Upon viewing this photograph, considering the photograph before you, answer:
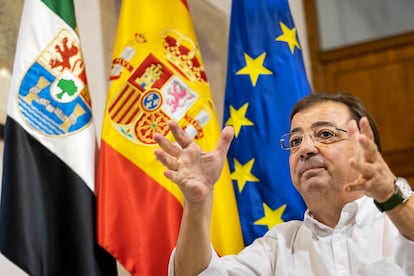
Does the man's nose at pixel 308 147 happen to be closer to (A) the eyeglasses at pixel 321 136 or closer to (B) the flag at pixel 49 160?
(A) the eyeglasses at pixel 321 136

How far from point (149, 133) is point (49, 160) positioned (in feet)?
1.08

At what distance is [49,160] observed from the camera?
200 cm

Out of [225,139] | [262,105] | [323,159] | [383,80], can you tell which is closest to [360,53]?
[383,80]

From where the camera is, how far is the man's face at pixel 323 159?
1.77m

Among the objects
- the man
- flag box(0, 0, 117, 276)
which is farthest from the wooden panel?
flag box(0, 0, 117, 276)

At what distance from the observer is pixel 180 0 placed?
7.82 feet

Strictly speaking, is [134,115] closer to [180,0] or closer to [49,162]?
[49,162]

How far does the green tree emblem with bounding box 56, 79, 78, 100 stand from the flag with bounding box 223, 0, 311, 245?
704 mm

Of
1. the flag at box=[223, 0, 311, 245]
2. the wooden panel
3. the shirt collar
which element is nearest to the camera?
the shirt collar

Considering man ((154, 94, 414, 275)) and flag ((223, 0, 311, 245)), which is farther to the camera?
flag ((223, 0, 311, 245))

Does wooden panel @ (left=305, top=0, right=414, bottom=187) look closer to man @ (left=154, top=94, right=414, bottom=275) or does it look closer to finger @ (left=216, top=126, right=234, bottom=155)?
man @ (left=154, top=94, right=414, bottom=275)

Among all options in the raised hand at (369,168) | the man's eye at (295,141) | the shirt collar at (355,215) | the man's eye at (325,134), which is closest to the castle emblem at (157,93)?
the man's eye at (295,141)

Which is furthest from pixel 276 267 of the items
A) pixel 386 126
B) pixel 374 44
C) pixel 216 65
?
pixel 374 44

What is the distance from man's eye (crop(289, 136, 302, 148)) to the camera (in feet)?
6.17
